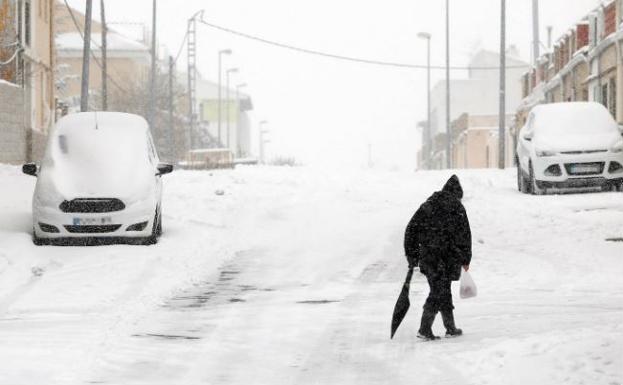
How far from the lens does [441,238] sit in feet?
33.4

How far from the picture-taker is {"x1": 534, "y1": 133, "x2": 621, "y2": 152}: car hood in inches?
951

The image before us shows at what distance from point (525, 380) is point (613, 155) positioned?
667 inches

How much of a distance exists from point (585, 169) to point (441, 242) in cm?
1472

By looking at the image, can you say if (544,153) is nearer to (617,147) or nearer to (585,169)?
(585,169)

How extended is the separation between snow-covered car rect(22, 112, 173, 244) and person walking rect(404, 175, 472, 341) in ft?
24.9

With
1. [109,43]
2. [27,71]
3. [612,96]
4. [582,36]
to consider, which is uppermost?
[109,43]

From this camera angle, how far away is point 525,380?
7977 mm

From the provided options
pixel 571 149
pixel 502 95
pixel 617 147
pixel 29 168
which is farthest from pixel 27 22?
pixel 29 168

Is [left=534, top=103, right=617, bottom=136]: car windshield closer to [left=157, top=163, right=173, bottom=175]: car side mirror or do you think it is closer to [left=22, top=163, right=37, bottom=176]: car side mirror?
[left=157, top=163, right=173, bottom=175]: car side mirror

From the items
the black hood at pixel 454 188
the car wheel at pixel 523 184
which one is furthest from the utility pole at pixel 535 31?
the black hood at pixel 454 188

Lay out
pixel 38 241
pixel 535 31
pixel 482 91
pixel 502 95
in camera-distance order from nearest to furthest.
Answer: pixel 38 241 < pixel 502 95 < pixel 535 31 < pixel 482 91

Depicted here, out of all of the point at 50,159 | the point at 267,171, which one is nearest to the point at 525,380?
the point at 50,159

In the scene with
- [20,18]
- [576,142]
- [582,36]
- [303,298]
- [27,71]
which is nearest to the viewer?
[303,298]

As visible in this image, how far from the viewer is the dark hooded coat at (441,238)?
33.4ft
